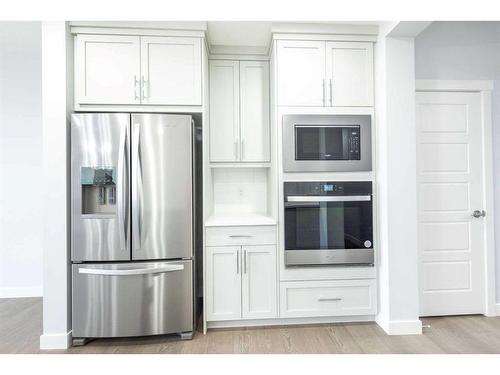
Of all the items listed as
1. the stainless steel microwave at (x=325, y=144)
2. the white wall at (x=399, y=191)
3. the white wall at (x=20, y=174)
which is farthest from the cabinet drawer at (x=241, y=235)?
the white wall at (x=20, y=174)

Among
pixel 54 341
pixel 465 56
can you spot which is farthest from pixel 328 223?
pixel 54 341

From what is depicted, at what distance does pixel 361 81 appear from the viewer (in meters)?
2.41

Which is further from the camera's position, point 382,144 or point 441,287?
point 441,287

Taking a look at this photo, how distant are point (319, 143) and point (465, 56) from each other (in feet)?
5.12

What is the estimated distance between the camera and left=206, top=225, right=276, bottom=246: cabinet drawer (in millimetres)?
2344

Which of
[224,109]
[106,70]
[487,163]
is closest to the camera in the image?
[106,70]

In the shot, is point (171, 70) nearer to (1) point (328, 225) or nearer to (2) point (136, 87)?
(2) point (136, 87)

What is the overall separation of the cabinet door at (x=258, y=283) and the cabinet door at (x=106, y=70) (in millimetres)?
1487

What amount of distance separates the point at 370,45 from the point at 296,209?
1.45 m

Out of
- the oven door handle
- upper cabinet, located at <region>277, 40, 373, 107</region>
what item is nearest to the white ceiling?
upper cabinet, located at <region>277, 40, 373, 107</region>

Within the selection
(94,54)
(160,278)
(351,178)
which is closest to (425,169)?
(351,178)

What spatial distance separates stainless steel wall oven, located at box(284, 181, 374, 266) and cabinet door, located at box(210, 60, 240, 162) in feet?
2.30

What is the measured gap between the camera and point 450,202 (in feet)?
8.44

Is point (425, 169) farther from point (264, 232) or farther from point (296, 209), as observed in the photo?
point (264, 232)
